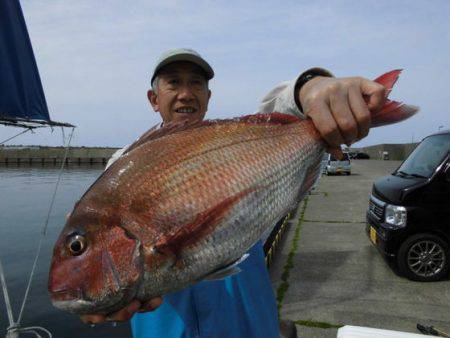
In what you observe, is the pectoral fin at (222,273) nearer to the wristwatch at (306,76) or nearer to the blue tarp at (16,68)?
the wristwatch at (306,76)

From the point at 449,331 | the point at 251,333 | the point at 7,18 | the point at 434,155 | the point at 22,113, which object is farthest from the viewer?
the point at 22,113

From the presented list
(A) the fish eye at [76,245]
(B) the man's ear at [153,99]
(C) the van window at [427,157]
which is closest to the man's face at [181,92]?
(B) the man's ear at [153,99]

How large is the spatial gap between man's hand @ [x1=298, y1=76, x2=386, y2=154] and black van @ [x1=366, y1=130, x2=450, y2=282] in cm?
518

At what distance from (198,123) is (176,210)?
1.48 feet

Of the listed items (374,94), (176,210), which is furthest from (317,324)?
(176,210)

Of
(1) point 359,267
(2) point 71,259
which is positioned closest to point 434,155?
(1) point 359,267

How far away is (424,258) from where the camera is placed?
6562mm

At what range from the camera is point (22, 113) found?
8570mm

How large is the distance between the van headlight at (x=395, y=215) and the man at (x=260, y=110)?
454cm

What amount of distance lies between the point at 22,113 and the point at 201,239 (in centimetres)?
835

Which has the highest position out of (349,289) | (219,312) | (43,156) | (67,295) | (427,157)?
(67,295)

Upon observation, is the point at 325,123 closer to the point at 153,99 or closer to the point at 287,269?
the point at 153,99

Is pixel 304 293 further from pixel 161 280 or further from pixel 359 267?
pixel 161 280

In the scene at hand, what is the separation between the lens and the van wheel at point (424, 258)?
6.45 metres
